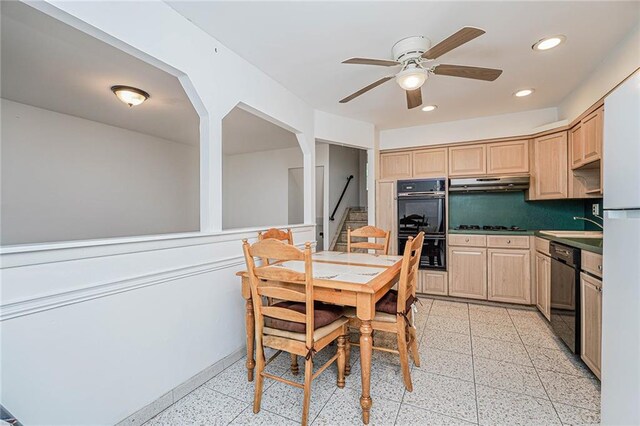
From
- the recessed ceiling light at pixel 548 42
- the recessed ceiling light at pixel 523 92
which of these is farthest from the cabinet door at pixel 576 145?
the recessed ceiling light at pixel 548 42

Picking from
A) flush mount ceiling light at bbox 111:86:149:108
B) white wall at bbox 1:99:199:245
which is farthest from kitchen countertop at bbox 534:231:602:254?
white wall at bbox 1:99:199:245

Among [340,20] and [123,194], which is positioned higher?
[340,20]

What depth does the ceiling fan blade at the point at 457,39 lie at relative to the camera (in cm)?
161

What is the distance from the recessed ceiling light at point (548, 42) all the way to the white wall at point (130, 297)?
7.76 feet

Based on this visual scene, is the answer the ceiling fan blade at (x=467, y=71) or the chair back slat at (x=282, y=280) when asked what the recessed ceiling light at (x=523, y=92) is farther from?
the chair back slat at (x=282, y=280)

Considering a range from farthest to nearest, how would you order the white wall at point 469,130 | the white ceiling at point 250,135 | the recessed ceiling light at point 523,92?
1. the white ceiling at point 250,135
2. the white wall at point 469,130
3. the recessed ceiling light at point 523,92

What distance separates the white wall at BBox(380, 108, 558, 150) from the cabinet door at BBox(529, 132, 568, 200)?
357 millimetres

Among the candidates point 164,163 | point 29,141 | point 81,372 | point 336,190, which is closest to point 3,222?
point 29,141

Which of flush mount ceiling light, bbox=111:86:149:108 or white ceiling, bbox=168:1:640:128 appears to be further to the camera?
flush mount ceiling light, bbox=111:86:149:108

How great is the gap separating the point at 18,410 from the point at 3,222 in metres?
3.11

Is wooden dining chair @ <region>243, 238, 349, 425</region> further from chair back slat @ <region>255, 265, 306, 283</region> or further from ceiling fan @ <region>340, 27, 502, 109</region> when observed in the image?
ceiling fan @ <region>340, 27, 502, 109</region>

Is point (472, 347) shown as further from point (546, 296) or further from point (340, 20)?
point (340, 20)

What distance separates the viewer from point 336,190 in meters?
5.84

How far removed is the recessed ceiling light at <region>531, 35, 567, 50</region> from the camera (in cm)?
216
